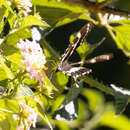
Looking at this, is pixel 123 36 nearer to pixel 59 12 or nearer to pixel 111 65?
pixel 59 12

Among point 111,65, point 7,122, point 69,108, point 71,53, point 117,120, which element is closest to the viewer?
point 7,122

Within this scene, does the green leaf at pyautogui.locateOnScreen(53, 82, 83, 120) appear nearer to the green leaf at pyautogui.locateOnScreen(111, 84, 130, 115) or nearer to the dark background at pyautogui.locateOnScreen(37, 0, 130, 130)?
the green leaf at pyautogui.locateOnScreen(111, 84, 130, 115)

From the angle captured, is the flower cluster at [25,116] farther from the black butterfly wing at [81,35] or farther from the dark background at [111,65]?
the dark background at [111,65]

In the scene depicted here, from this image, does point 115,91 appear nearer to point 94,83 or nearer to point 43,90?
point 94,83

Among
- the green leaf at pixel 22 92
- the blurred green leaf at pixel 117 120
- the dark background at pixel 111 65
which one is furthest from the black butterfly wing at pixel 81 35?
the dark background at pixel 111 65

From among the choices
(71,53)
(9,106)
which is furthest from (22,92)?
(71,53)
